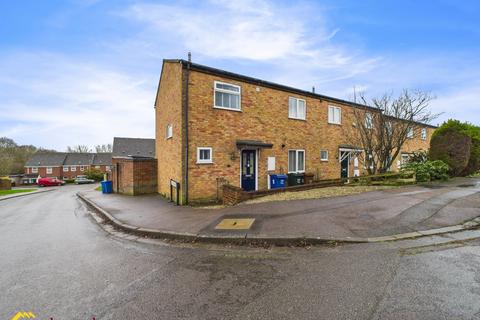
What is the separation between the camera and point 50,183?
4831 centimetres

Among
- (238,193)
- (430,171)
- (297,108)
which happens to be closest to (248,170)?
(238,193)

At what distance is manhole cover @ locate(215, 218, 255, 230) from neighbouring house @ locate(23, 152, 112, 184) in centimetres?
6372

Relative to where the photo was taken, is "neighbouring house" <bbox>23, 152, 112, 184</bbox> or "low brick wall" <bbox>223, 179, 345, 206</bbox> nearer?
"low brick wall" <bbox>223, 179, 345, 206</bbox>

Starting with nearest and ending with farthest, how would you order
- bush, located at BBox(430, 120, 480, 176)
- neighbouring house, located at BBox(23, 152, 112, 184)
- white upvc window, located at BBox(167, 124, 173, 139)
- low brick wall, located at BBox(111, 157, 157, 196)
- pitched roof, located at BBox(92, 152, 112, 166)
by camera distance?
white upvc window, located at BBox(167, 124, 173, 139) < bush, located at BBox(430, 120, 480, 176) < low brick wall, located at BBox(111, 157, 157, 196) < neighbouring house, located at BBox(23, 152, 112, 184) < pitched roof, located at BBox(92, 152, 112, 166)

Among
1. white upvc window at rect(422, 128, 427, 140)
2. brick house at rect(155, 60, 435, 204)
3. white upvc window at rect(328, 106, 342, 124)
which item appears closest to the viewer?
brick house at rect(155, 60, 435, 204)

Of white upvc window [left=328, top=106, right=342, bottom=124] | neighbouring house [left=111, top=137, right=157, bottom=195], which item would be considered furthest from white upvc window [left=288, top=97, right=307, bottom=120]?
neighbouring house [left=111, top=137, right=157, bottom=195]

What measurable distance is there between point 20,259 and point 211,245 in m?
4.00

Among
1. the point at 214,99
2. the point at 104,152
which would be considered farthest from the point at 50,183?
the point at 214,99

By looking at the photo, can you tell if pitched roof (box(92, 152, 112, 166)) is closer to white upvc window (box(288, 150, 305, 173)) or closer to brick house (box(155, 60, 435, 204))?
brick house (box(155, 60, 435, 204))

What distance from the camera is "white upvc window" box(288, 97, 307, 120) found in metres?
14.0

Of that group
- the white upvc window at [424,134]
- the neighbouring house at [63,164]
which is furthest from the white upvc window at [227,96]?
the neighbouring house at [63,164]

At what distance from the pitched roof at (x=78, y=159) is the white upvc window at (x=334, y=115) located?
74.3m

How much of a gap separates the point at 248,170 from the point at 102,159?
72.8 metres

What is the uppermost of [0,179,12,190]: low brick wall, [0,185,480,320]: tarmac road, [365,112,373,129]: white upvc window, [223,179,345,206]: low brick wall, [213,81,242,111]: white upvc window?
[213,81,242,111]: white upvc window
